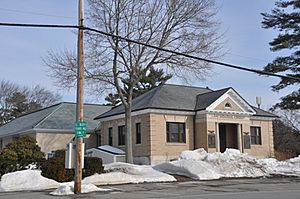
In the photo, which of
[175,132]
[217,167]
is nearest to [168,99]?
[175,132]

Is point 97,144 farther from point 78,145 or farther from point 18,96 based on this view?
point 18,96

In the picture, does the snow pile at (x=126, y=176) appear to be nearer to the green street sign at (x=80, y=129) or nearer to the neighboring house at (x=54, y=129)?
the green street sign at (x=80, y=129)

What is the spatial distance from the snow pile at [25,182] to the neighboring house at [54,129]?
2023 cm

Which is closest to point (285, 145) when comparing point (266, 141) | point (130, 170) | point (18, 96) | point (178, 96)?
point (266, 141)

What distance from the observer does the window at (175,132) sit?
118ft

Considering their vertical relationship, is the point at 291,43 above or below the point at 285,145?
above

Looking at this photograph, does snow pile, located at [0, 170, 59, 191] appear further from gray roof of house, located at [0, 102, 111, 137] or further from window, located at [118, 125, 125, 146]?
gray roof of house, located at [0, 102, 111, 137]

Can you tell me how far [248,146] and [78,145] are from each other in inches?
933

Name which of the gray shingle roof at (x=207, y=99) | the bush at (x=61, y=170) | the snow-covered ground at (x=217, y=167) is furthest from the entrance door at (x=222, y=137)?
the bush at (x=61, y=170)

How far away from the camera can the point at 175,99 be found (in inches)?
1505

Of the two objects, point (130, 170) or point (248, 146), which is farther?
point (248, 146)

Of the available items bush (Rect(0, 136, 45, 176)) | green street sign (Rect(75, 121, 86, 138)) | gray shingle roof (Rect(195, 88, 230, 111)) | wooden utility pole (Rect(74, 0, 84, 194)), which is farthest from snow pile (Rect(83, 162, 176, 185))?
gray shingle roof (Rect(195, 88, 230, 111))

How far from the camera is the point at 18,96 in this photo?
250ft

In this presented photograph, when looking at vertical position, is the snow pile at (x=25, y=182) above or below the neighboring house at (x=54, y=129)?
below
